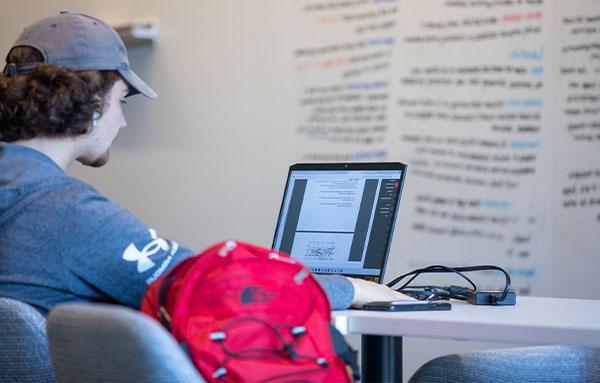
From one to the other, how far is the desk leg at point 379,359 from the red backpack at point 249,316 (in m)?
0.40

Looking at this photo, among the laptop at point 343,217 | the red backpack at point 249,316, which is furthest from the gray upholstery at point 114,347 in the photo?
the laptop at point 343,217

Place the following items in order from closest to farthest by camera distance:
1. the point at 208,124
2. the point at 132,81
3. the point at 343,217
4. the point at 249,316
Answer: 1. the point at 249,316
2. the point at 132,81
3. the point at 343,217
4. the point at 208,124

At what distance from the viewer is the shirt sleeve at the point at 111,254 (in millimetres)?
1556

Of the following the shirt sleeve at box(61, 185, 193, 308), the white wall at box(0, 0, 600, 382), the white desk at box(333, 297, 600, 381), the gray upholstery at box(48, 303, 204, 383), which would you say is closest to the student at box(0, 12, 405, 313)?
the shirt sleeve at box(61, 185, 193, 308)

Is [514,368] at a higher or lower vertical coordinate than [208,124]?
lower

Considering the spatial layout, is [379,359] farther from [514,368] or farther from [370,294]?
[514,368]

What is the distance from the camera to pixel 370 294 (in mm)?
1743

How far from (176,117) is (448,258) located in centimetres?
142

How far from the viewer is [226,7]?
401 centimetres

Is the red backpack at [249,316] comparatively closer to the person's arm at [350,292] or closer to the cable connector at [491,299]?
the person's arm at [350,292]

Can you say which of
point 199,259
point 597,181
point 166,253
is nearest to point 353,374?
point 199,259

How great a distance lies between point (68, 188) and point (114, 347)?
0.58 m

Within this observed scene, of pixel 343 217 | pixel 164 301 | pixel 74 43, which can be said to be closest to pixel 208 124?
pixel 343 217

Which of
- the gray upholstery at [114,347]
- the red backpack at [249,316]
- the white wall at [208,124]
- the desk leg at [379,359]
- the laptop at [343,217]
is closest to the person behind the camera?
the gray upholstery at [114,347]
